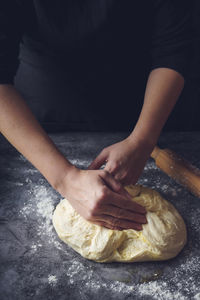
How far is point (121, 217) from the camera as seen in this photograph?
1176mm

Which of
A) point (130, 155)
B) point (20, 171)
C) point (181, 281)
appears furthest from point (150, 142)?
point (20, 171)

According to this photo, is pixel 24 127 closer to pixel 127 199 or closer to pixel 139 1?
pixel 127 199

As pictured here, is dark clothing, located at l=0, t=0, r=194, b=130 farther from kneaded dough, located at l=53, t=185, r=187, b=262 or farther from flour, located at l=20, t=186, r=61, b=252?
kneaded dough, located at l=53, t=185, r=187, b=262

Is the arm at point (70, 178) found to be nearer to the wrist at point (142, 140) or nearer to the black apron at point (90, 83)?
A: the wrist at point (142, 140)

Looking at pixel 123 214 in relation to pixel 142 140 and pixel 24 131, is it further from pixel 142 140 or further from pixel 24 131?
pixel 24 131

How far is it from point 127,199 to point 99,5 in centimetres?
74

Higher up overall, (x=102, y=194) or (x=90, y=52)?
(x=90, y=52)

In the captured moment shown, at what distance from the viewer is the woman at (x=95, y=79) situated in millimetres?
1168

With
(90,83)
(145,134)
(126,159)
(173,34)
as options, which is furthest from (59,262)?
Answer: (173,34)

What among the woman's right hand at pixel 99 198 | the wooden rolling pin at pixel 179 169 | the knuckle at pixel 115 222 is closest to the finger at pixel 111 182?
the woman's right hand at pixel 99 198

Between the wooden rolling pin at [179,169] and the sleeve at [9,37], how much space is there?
2.51ft

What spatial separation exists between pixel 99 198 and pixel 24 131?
37cm

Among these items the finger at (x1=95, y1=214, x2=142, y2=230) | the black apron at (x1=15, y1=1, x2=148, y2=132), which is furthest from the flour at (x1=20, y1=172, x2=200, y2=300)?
the black apron at (x1=15, y1=1, x2=148, y2=132)

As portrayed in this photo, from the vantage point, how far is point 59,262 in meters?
1.22
